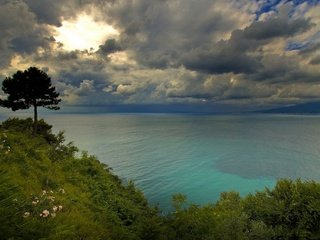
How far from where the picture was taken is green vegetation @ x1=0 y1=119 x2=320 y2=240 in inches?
785

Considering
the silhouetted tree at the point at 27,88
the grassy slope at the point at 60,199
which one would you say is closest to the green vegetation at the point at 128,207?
the grassy slope at the point at 60,199

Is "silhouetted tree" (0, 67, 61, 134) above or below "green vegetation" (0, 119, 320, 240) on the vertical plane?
above

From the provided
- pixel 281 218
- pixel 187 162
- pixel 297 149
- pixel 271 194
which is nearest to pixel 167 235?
pixel 281 218

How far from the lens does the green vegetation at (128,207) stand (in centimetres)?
1994

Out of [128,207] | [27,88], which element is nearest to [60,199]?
[128,207]

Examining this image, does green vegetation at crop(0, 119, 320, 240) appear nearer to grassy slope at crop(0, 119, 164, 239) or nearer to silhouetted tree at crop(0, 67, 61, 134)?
grassy slope at crop(0, 119, 164, 239)

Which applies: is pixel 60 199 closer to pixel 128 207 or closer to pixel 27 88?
pixel 128 207

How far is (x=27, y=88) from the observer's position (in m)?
48.4

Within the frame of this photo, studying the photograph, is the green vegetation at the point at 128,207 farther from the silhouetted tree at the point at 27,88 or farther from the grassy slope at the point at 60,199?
the silhouetted tree at the point at 27,88

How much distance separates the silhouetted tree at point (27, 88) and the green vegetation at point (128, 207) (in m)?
12.4

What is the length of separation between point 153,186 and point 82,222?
2043 inches

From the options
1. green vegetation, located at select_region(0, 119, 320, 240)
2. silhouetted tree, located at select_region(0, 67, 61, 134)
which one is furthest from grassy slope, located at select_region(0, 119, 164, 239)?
silhouetted tree, located at select_region(0, 67, 61, 134)

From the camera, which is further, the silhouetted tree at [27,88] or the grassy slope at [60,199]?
the silhouetted tree at [27,88]

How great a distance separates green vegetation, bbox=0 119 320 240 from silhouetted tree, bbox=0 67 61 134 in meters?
12.4
